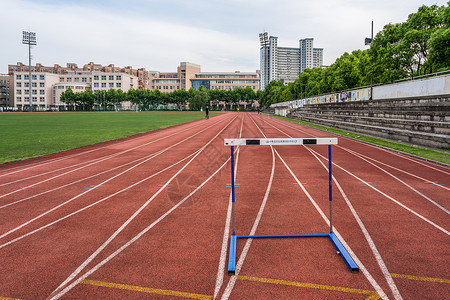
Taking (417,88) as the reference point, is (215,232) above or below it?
below

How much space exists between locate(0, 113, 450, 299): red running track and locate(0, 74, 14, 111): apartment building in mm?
161139

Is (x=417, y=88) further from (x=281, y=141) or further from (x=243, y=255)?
(x=243, y=255)

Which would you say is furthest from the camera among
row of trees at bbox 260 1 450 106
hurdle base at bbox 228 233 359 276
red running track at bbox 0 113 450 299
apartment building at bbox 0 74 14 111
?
apartment building at bbox 0 74 14 111

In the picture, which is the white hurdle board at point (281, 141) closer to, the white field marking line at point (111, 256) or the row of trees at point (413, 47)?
the white field marking line at point (111, 256)

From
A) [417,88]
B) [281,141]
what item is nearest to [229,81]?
[417,88]

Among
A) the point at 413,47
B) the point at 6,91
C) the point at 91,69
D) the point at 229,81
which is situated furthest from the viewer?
the point at 91,69

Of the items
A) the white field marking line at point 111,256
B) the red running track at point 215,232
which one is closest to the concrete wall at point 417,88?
the red running track at point 215,232

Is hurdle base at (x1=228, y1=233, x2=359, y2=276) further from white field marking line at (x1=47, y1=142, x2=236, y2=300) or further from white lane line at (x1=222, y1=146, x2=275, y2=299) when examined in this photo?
white field marking line at (x1=47, y1=142, x2=236, y2=300)

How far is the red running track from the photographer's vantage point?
3.82 meters

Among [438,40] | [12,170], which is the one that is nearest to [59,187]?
[12,170]

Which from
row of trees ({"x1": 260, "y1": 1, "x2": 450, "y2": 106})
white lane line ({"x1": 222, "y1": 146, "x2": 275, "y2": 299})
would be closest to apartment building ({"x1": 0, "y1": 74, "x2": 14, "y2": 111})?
row of trees ({"x1": 260, "y1": 1, "x2": 450, "y2": 106})

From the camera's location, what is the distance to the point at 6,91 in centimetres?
13738

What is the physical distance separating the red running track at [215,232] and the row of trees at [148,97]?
354 feet

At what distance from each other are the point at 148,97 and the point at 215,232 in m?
125
